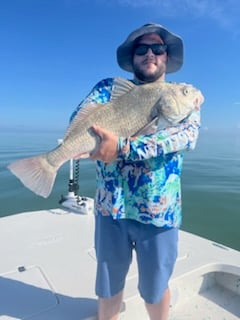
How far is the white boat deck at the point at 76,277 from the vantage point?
2.42 metres

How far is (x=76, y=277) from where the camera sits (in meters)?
2.82

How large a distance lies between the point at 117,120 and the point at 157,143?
27 centimetres

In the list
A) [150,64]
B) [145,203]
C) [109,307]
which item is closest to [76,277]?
[109,307]

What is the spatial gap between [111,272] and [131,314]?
0.77 m

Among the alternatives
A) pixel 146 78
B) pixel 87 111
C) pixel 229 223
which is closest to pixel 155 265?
pixel 87 111

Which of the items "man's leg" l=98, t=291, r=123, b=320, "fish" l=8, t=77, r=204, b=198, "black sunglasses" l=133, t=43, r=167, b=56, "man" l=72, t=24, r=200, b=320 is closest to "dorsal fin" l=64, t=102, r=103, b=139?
"fish" l=8, t=77, r=204, b=198

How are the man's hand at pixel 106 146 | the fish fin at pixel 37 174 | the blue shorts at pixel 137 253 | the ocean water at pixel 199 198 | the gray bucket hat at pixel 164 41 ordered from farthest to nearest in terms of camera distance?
the ocean water at pixel 199 198, the gray bucket hat at pixel 164 41, the blue shorts at pixel 137 253, the fish fin at pixel 37 174, the man's hand at pixel 106 146

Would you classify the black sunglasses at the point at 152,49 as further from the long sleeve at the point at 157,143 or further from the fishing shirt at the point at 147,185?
the long sleeve at the point at 157,143

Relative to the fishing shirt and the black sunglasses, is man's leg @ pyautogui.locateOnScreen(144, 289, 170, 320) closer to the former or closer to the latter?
the fishing shirt

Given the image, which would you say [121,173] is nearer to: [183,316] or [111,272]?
[111,272]

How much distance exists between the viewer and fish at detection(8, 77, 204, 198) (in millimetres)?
1749

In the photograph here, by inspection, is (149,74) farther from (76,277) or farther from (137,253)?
(76,277)

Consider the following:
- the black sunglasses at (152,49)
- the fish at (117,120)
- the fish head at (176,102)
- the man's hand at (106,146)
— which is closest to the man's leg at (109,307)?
the fish at (117,120)

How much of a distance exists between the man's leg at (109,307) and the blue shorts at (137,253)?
0.09 meters
